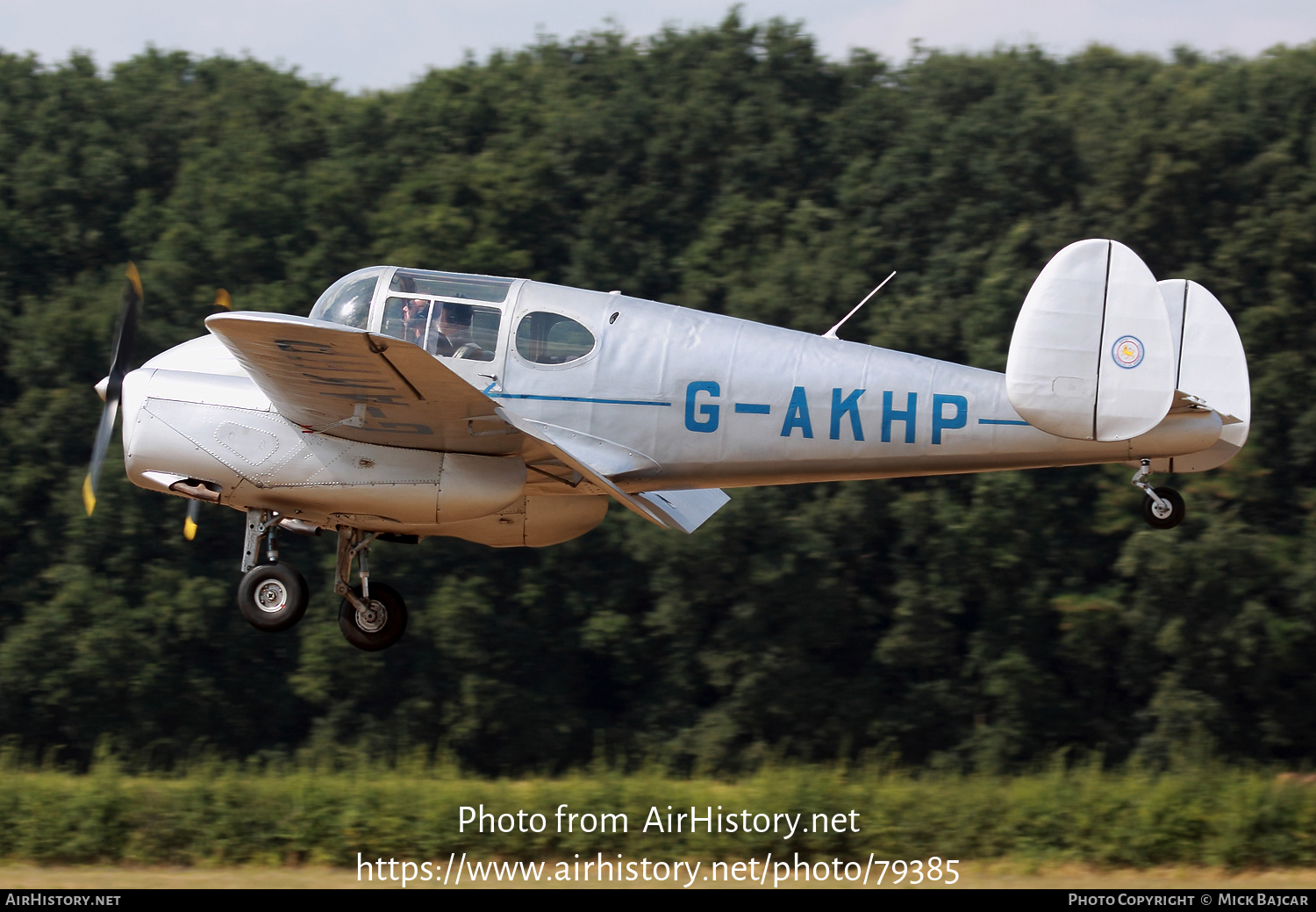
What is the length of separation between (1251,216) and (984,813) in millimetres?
18819

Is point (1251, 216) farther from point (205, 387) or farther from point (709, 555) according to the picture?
point (205, 387)

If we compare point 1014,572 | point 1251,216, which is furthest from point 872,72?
point 1014,572

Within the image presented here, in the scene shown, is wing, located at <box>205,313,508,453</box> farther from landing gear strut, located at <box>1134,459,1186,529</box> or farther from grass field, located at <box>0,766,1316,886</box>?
landing gear strut, located at <box>1134,459,1186,529</box>

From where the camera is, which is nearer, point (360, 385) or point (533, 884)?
point (360, 385)

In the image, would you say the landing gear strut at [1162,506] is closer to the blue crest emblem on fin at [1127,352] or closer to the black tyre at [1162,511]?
the black tyre at [1162,511]

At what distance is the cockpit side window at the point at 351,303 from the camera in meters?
10.6

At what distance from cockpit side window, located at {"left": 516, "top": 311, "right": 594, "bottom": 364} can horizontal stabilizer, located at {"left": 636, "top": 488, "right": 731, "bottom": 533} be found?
4.29 ft

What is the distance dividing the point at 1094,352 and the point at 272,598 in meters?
6.39

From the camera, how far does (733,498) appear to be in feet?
82.4

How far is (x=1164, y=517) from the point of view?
1045 centimetres

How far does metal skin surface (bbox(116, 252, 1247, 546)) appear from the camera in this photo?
10.4 m

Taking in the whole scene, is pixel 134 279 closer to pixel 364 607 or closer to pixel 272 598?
pixel 272 598

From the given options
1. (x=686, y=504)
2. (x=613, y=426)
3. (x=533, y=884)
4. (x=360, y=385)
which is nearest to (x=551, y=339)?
(x=613, y=426)

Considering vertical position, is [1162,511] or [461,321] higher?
[461,321]
